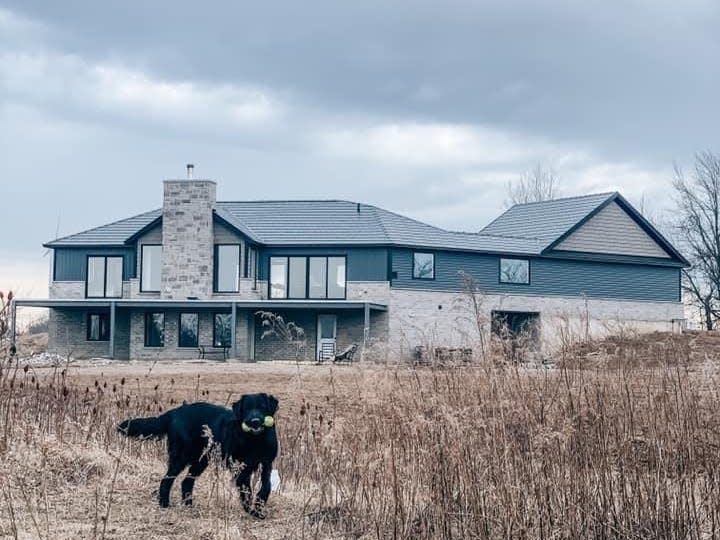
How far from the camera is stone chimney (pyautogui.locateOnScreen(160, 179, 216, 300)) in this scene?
119ft

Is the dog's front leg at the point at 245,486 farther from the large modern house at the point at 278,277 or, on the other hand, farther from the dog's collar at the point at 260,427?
the large modern house at the point at 278,277

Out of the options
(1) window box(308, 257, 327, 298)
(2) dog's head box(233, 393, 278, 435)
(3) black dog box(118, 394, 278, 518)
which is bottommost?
(3) black dog box(118, 394, 278, 518)

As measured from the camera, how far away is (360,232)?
1468 inches

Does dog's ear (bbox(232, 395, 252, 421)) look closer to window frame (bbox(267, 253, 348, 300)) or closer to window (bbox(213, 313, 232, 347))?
window frame (bbox(267, 253, 348, 300))

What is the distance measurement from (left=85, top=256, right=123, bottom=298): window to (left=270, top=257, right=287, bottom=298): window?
5.94m

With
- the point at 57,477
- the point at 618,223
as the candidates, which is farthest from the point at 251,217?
the point at 57,477

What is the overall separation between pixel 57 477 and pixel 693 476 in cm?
487

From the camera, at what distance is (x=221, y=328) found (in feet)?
121

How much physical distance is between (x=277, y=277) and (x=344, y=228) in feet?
9.99

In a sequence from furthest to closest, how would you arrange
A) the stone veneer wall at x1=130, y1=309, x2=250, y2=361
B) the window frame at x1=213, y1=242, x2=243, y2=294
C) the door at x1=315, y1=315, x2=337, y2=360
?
the window frame at x1=213, y1=242, x2=243, y2=294 → the stone veneer wall at x1=130, y1=309, x2=250, y2=361 → the door at x1=315, y1=315, x2=337, y2=360

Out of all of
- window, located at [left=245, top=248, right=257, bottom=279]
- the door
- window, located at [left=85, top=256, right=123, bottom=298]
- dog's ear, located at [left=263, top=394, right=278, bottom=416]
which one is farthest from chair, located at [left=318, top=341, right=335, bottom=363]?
dog's ear, located at [left=263, top=394, right=278, bottom=416]

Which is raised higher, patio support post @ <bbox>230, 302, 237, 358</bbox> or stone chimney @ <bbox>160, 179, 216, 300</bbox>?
stone chimney @ <bbox>160, 179, 216, 300</bbox>

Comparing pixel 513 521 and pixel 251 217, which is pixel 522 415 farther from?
pixel 251 217

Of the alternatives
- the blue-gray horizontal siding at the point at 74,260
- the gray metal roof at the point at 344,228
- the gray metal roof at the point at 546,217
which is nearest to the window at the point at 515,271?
A: the gray metal roof at the point at 344,228
